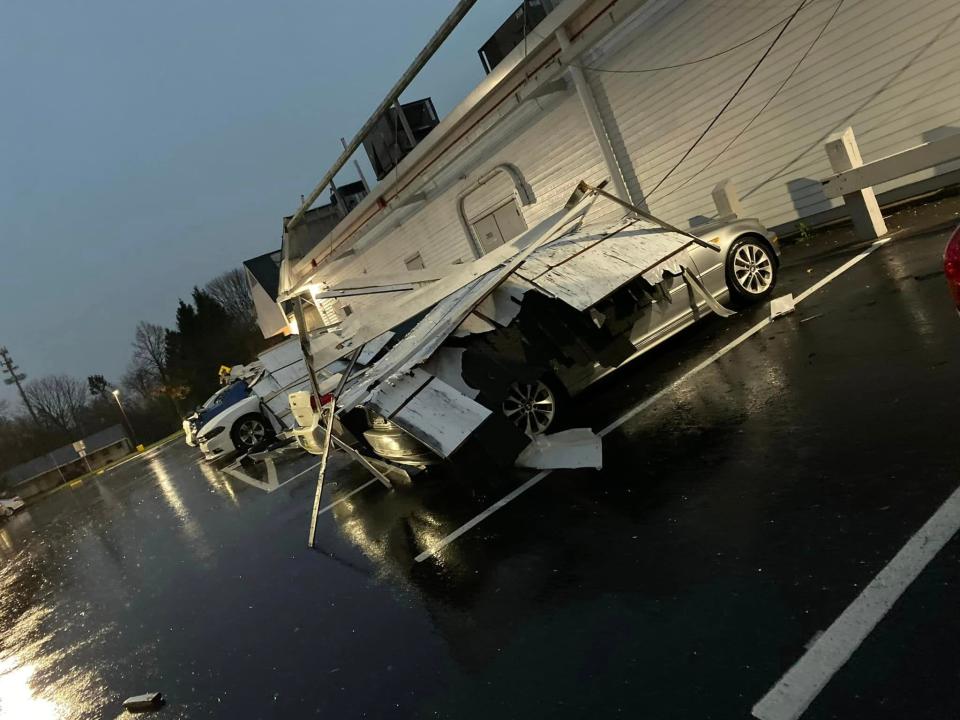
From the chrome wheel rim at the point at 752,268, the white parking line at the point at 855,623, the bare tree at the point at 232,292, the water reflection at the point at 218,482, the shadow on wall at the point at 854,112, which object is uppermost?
the bare tree at the point at 232,292

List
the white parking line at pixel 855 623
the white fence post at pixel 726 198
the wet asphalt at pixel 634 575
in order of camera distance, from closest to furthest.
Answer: the white parking line at pixel 855 623, the wet asphalt at pixel 634 575, the white fence post at pixel 726 198

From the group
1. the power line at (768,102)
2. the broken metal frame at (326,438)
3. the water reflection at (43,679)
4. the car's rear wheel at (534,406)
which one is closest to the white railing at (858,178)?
the power line at (768,102)

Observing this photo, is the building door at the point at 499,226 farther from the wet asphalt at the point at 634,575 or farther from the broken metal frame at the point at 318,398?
the broken metal frame at the point at 318,398

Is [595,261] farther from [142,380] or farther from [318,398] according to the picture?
[142,380]

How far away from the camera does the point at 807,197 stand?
33.5ft

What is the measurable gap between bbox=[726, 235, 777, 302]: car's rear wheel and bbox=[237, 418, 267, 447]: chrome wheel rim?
35.8ft

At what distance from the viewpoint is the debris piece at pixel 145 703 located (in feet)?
13.9

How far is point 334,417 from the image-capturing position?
5836mm

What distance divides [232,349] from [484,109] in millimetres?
48756

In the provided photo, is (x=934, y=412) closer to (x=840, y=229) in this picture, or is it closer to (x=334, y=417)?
(x=334, y=417)

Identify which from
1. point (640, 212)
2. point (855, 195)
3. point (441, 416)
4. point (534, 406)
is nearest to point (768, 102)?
point (855, 195)

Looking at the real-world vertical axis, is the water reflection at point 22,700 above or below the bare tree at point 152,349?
below

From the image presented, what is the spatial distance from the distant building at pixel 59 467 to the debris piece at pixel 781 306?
148 ft

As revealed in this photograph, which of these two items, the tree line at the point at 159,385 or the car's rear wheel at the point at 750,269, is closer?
the car's rear wheel at the point at 750,269
